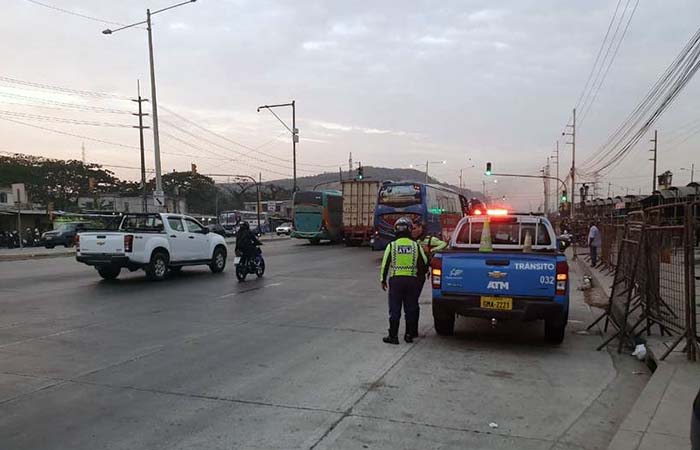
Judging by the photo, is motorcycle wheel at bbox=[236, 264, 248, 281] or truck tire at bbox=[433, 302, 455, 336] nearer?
truck tire at bbox=[433, 302, 455, 336]

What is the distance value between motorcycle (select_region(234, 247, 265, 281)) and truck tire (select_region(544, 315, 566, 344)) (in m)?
9.34

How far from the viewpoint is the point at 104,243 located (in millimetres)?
14258

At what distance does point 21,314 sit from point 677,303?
424 inches

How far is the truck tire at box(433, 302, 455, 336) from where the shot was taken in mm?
7909

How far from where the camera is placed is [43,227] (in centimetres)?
5259

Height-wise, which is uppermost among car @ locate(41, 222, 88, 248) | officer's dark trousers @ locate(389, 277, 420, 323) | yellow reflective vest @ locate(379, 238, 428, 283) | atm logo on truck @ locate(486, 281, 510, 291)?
yellow reflective vest @ locate(379, 238, 428, 283)

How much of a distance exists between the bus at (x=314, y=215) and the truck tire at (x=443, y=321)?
85.5ft

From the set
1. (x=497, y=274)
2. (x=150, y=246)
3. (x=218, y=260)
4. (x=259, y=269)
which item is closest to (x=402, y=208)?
(x=218, y=260)

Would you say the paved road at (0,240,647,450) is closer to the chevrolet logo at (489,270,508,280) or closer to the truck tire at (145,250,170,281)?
the chevrolet logo at (489,270,508,280)

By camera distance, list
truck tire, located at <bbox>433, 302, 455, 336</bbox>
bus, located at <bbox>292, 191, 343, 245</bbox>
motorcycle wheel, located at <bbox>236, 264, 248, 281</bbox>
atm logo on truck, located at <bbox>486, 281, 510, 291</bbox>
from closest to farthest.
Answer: atm logo on truck, located at <bbox>486, 281, 510, 291</bbox> → truck tire, located at <bbox>433, 302, 455, 336</bbox> → motorcycle wheel, located at <bbox>236, 264, 248, 281</bbox> → bus, located at <bbox>292, 191, 343, 245</bbox>

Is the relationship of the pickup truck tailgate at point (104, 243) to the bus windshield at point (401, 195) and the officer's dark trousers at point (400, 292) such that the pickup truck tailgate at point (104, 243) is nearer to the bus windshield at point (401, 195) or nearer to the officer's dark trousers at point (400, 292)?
the officer's dark trousers at point (400, 292)

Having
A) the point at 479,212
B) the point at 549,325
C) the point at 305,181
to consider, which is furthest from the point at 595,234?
the point at 305,181

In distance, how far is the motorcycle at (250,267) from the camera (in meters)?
15.1

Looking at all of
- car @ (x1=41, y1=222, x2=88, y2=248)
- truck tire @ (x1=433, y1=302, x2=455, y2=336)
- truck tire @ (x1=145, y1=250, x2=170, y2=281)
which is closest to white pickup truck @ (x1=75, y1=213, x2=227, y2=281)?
truck tire @ (x1=145, y1=250, x2=170, y2=281)
